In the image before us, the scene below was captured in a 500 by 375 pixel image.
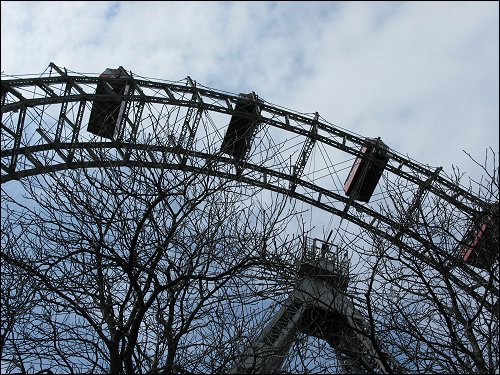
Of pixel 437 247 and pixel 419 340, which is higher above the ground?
pixel 437 247

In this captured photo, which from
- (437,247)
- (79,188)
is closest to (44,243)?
(79,188)

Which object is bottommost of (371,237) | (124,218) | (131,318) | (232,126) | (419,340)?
(131,318)

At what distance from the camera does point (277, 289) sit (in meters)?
11.6

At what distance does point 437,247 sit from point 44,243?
6659mm

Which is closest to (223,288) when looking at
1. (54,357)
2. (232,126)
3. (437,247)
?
(54,357)

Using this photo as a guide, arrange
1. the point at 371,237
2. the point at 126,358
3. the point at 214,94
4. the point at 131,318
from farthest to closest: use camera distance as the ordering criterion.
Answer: the point at 214,94 → the point at 371,237 → the point at 131,318 → the point at 126,358

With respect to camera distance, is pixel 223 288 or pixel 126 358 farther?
pixel 223 288

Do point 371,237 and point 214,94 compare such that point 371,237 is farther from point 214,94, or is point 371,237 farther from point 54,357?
point 214,94

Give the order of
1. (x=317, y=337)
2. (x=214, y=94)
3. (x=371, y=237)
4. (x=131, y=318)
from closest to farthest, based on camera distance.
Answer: (x=131, y=318) < (x=317, y=337) < (x=371, y=237) < (x=214, y=94)

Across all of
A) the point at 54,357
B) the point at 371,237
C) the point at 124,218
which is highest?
the point at 371,237

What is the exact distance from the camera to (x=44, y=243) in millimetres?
12203

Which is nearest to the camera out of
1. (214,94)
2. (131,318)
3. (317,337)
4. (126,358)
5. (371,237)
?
(126,358)

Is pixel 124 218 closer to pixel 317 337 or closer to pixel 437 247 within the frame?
pixel 317 337

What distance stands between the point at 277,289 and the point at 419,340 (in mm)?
2318
